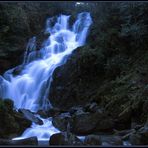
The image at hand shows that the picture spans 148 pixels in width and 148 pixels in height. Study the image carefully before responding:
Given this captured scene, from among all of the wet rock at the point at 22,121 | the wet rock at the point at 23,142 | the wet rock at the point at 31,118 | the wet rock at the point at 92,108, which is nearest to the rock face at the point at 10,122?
the wet rock at the point at 22,121

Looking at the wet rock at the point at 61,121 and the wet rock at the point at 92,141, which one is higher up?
the wet rock at the point at 92,141

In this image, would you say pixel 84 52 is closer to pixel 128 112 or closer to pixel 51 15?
pixel 128 112

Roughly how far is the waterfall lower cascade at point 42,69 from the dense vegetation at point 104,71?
17.9 inches

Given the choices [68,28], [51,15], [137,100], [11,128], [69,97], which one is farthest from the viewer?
[51,15]

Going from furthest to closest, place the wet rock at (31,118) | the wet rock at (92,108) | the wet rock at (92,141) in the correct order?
1. the wet rock at (92,108)
2. the wet rock at (31,118)
3. the wet rock at (92,141)

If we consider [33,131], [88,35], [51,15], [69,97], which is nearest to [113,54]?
[69,97]

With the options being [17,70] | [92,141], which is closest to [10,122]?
[92,141]

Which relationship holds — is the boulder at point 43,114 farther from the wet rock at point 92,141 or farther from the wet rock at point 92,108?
the wet rock at point 92,141

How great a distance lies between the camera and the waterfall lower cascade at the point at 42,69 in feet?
43.3

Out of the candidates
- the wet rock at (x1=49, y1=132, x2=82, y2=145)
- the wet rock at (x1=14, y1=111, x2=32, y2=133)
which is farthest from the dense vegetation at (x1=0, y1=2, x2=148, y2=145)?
the wet rock at (x1=14, y1=111, x2=32, y2=133)

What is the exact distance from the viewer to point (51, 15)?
2153 centimetres

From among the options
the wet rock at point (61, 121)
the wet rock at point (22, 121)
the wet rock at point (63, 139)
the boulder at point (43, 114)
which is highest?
the wet rock at point (63, 139)

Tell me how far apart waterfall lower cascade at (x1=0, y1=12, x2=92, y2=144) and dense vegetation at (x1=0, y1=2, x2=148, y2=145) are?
1.49 ft

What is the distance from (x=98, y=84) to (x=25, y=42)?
5.92m
